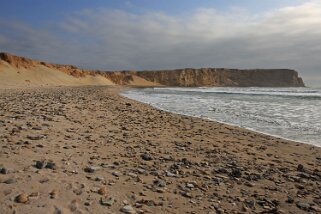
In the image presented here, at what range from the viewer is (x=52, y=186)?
14.0 ft

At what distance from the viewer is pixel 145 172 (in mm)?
5277

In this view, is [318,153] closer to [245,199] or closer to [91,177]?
[245,199]

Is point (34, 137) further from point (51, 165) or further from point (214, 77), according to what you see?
point (214, 77)

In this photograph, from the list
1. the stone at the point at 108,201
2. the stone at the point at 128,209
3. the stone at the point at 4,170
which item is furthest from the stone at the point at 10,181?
the stone at the point at 128,209

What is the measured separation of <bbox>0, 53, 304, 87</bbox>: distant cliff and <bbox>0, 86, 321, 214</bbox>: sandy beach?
87603mm

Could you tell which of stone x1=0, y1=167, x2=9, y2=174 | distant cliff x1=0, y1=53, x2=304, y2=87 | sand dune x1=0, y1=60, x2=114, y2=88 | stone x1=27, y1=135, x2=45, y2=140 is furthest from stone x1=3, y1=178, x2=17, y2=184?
distant cliff x1=0, y1=53, x2=304, y2=87

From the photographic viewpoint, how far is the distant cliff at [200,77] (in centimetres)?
12656

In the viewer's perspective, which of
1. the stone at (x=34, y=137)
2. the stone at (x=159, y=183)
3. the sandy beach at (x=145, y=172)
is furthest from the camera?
the stone at (x=34, y=137)

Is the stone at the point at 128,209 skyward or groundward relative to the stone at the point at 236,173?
groundward

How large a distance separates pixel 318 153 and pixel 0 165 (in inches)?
244

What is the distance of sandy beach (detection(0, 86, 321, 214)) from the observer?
A: 4.10 meters

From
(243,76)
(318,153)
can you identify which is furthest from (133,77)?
(318,153)

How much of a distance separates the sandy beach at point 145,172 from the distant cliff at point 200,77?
8760cm

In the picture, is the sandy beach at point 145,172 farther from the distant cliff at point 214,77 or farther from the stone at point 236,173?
the distant cliff at point 214,77
